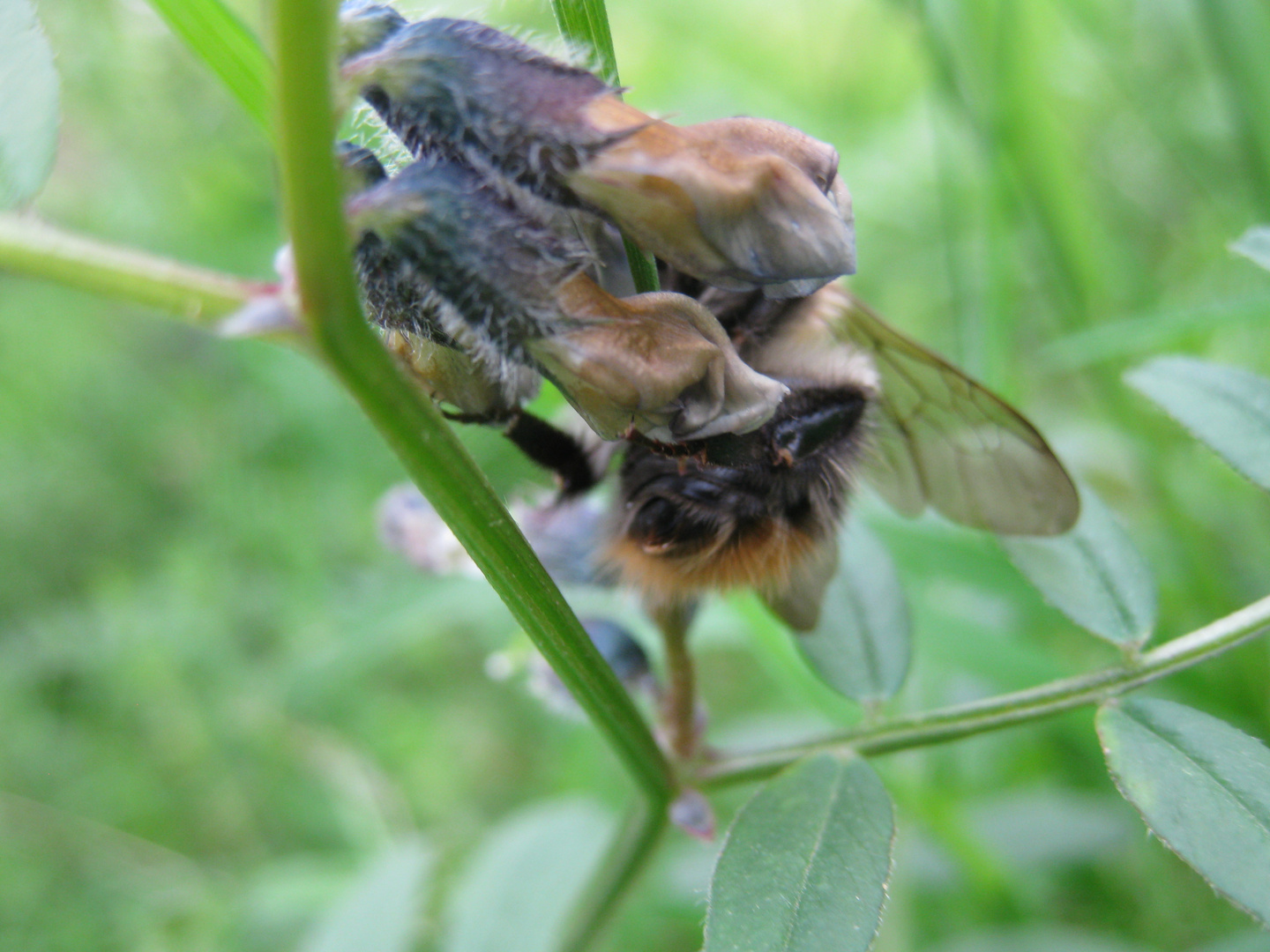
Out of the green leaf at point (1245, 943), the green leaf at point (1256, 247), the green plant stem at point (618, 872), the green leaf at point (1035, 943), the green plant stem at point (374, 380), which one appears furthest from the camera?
the green leaf at point (1035, 943)

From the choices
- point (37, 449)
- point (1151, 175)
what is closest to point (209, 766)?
point (37, 449)

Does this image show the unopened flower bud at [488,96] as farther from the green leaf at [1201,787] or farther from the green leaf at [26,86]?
the green leaf at [1201,787]

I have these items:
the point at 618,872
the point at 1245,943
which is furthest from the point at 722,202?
the point at 1245,943

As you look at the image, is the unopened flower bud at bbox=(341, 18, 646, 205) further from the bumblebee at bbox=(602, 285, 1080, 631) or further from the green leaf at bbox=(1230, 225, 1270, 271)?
the green leaf at bbox=(1230, 225, 1270, 271)

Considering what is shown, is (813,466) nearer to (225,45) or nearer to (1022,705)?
(1022,705)

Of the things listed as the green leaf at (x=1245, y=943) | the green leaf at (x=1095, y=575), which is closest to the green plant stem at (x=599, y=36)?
the green leaf at (x=1095, y=575)

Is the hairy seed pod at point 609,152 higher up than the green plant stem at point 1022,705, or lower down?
higher up
